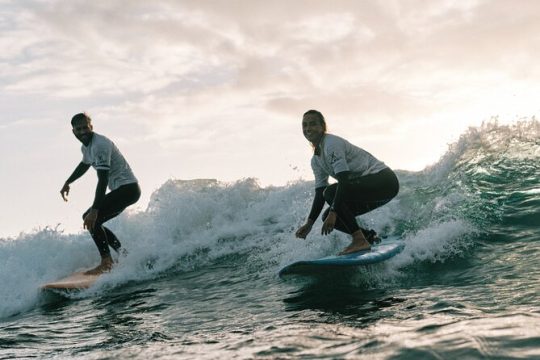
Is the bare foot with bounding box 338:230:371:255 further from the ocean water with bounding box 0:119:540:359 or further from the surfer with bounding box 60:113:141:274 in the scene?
the surfer with bounding box 60:113:141:274

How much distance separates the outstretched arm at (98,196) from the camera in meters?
7.33

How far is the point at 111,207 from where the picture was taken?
24.8ft

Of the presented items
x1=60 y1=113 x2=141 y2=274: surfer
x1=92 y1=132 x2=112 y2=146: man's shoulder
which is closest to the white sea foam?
x1=60 y1=113 x2=141 y2=274: surfer

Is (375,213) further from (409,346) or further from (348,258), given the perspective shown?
(409,346)

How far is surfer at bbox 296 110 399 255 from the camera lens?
5.74m

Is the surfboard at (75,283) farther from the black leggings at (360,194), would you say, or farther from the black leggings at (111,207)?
the black leggings at (360,194)

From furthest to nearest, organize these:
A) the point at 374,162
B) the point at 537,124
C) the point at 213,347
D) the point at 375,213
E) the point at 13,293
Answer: the point at 537,124, the point at 375,213, the point at 13,293, the point at 374,162, the point at 213,347

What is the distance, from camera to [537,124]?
13070 mm

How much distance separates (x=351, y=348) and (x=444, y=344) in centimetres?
53

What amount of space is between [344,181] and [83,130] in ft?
12.3

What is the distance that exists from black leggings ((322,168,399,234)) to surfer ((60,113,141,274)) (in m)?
3.07

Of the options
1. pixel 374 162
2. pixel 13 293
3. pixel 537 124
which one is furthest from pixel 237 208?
pixel 537 124

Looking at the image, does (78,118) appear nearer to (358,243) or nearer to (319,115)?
(319,115)

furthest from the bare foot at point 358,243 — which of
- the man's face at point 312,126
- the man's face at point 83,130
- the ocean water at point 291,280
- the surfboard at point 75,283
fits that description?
the man's face at point 83,130
